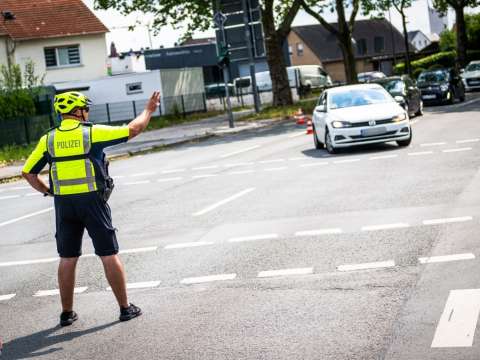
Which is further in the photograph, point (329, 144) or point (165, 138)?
point (165, 138)

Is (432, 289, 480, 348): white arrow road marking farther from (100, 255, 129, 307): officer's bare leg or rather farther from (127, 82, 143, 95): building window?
(127, 82, 143, 95): building window

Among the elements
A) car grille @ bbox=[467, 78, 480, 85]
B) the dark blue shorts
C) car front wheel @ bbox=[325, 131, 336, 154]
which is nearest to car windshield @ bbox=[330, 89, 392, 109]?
car front wheel @ bbox=[325, 131, 336, 154]

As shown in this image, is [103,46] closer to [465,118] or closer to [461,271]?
[465,118]

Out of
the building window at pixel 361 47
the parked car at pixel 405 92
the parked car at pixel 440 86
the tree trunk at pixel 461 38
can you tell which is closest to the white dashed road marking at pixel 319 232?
the parked car at pixel 405 92

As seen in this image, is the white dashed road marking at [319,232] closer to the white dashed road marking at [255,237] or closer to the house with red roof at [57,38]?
the white dashed road marking at [255,237]

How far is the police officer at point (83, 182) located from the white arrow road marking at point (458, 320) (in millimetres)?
2366

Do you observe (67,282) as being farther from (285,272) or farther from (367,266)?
(367,266)

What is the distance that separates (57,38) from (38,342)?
53274mm

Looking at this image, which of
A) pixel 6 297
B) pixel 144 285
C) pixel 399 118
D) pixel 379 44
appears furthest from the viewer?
pixel 379 44

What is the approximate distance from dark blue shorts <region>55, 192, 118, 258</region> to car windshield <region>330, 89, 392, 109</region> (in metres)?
14.8

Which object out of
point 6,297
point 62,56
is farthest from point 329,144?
point 62,56

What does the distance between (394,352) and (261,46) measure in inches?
1288

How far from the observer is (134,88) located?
55.6m

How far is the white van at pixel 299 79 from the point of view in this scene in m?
62.7
